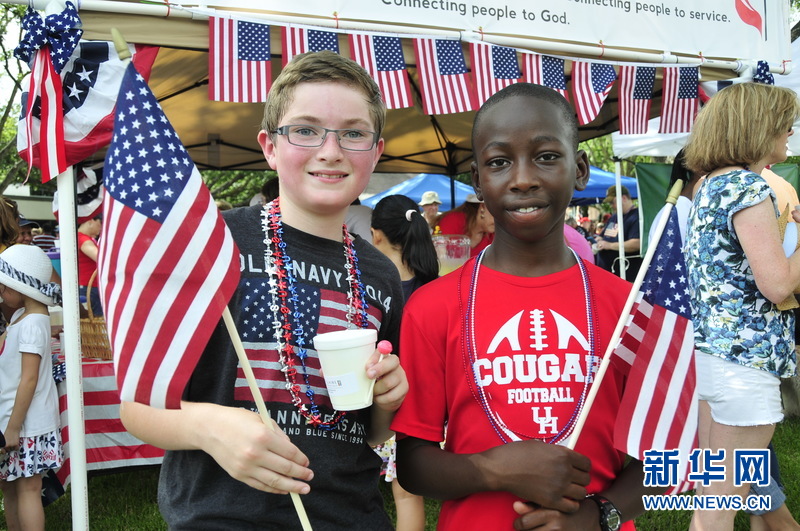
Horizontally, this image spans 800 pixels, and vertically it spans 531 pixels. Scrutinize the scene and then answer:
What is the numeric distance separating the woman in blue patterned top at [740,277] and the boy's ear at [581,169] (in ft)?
4.23

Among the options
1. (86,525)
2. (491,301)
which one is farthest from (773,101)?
(86,525)

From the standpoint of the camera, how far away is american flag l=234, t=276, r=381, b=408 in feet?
5.17

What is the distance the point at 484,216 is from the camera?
5.41 meters

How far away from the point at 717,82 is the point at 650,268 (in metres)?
4.65

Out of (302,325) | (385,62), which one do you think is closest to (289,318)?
(302,325)

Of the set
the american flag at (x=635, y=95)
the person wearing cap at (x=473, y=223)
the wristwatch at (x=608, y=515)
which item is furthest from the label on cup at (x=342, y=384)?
the american flag at (x=635, y=95)

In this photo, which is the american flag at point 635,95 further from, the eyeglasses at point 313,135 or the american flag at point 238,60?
the eyeglasses at point 313,135

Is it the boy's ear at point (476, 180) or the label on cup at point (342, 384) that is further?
the boy's ear at point (476, 180)

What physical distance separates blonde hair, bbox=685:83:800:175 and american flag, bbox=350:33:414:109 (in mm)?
2135

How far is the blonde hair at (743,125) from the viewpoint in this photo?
2.81 meters

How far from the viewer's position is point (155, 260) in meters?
1.41

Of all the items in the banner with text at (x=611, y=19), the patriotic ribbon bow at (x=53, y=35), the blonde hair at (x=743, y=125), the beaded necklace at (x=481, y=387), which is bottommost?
the beaded necklace at (x=481, y=387)

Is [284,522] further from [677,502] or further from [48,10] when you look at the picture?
[48,10]

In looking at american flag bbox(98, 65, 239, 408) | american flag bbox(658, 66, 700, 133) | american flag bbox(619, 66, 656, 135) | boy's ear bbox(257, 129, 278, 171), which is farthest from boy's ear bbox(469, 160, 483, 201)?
american flag bbox(658, 66, 700, 133)
